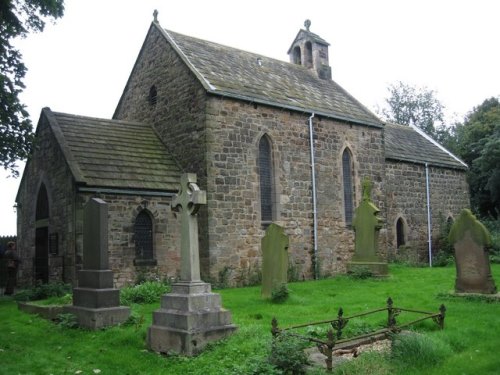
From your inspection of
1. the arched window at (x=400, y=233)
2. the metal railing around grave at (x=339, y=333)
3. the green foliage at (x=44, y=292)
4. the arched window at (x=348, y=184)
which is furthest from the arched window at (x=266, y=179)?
the metal railing around grave at (x=339, y=333)

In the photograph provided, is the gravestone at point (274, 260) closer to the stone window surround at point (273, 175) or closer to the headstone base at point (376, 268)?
the headstone base at point (376, 268)

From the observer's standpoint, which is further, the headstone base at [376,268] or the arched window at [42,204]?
the arched window at [42,204]

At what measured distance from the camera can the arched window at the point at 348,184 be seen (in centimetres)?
2222

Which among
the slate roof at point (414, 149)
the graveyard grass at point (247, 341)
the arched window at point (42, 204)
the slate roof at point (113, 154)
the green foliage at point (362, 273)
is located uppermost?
the slate roof at point (414, 149)

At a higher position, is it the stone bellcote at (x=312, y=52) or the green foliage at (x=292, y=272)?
the stone bellcote at (x=312, y=52)

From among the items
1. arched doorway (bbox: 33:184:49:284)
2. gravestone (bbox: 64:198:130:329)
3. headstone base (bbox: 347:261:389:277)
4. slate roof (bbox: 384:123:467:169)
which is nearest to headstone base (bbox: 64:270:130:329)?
gravestone (bbox: 64:198:130:329)

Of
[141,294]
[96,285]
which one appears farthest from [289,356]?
[141,294]

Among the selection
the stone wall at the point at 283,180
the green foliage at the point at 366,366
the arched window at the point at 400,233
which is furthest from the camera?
the arched window at the point at 400,233

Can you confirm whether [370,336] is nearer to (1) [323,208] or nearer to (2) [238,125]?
(2) [238,125]

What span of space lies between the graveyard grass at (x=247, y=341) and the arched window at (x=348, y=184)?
8.58 m

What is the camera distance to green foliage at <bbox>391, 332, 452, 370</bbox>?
696 centimetres

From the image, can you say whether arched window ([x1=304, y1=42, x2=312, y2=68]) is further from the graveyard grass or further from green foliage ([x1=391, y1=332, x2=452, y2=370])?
green foliage ([x1=391, y1=332, x2=452, y2=370])

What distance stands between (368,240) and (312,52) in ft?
43.0

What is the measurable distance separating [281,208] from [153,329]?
1112 centimetres
